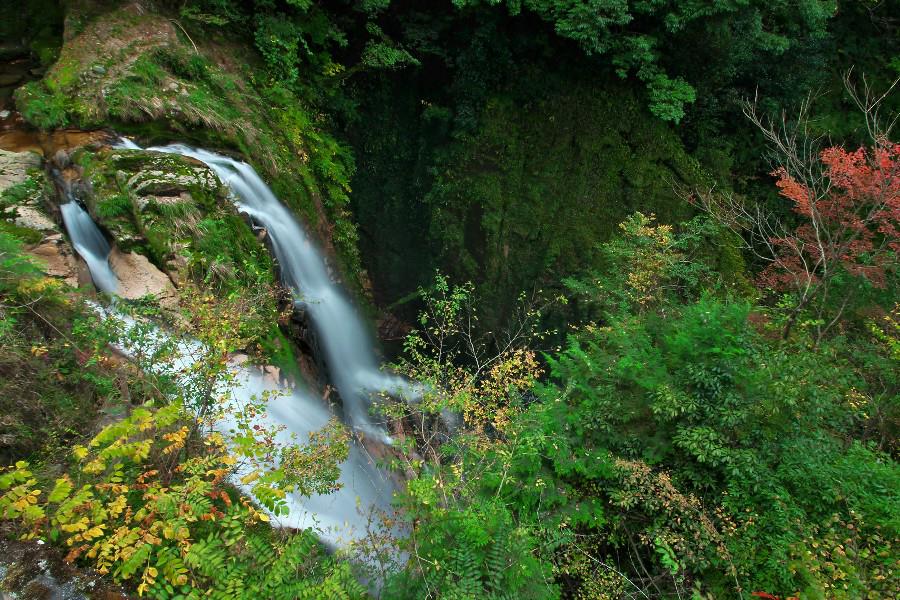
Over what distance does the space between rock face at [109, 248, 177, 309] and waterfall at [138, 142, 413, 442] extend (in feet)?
4.82

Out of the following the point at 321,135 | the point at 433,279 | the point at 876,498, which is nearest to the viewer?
the point at 876,498

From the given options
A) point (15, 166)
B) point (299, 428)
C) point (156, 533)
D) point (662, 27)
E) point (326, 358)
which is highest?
point (662, 27)

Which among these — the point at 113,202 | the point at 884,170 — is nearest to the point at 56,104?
the point at 113,202

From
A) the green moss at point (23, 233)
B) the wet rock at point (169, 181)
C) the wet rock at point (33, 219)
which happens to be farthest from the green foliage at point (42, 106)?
the green moss at point (23, 233)

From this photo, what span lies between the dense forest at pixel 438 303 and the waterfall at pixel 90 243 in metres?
0.04

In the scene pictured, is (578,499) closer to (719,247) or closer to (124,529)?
(124,529)

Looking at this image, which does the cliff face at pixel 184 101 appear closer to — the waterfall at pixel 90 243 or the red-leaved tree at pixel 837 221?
the waterfall at pixel 90 243

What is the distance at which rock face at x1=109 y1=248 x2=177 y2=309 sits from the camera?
5.24m

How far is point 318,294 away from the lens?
7.86 metres

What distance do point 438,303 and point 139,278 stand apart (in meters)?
3.56

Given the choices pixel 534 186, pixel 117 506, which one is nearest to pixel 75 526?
pixel 117 506

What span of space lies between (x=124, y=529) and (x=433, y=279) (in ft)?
26.7

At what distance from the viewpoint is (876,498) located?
368 centimetres

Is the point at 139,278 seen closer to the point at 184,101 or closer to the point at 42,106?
the point at 42,106
